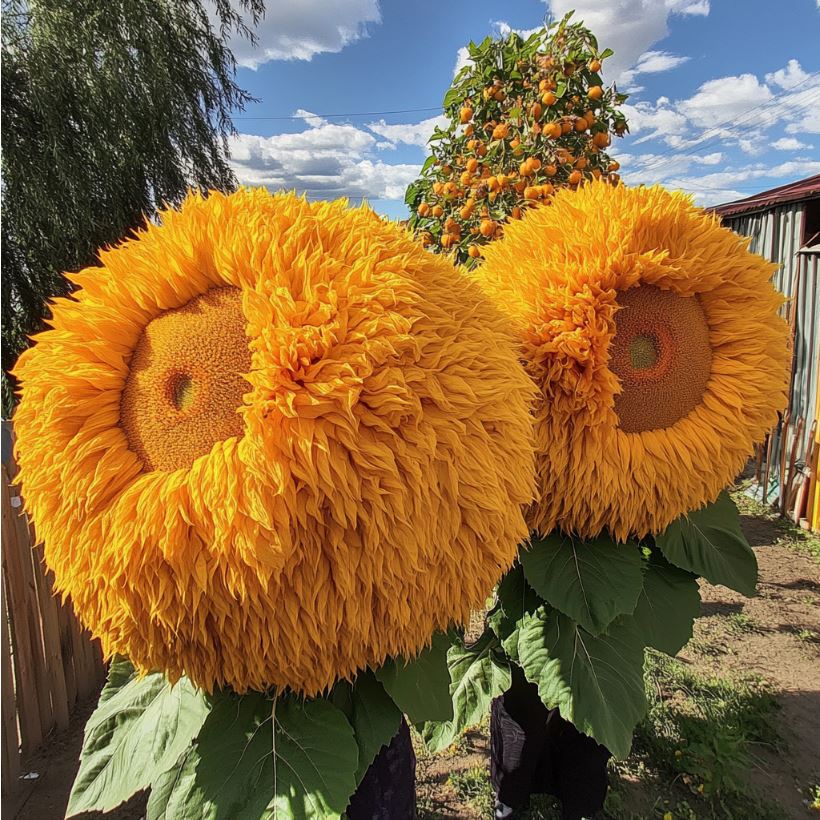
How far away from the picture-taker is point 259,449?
0.83 metres

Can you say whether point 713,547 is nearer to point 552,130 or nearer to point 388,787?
point 388,787

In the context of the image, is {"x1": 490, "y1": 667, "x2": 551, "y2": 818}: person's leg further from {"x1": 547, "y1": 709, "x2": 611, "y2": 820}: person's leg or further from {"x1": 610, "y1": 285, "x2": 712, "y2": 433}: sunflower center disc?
{"x1": 610, "y1": 285, "x2": 712, "y2": 433}: sunflower center disc

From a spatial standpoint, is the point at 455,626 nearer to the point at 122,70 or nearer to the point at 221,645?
the point at 221,645

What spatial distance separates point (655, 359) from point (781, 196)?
5743mm

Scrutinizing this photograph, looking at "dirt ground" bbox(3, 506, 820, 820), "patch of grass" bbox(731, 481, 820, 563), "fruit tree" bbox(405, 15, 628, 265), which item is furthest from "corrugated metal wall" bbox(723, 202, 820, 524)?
"fruit tree" bbox(405, 15, 628, 265)

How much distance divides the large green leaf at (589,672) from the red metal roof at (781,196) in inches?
188

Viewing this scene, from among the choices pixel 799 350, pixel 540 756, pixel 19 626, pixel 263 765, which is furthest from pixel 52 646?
pixel 799 350

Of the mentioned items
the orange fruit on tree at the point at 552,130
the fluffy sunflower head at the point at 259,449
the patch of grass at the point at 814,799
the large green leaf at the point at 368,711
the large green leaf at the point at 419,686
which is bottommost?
the patch of grass at the point at 814,799

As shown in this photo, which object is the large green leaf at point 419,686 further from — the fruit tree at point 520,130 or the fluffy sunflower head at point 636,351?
the fruit tree at point 520,130

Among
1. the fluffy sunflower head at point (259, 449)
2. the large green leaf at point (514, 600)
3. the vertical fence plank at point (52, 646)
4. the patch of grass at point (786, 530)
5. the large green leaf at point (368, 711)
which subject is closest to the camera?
the fluffy sunflower head at point (259, 449)

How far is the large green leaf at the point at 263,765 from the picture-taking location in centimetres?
97

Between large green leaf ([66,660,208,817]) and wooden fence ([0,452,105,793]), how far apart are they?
1.99 meters

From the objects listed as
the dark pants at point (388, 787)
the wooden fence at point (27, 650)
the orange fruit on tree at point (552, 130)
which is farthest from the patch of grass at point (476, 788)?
the orange fruit on tree at point (552, 130)

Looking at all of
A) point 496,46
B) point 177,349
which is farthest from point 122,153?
point 177,349
